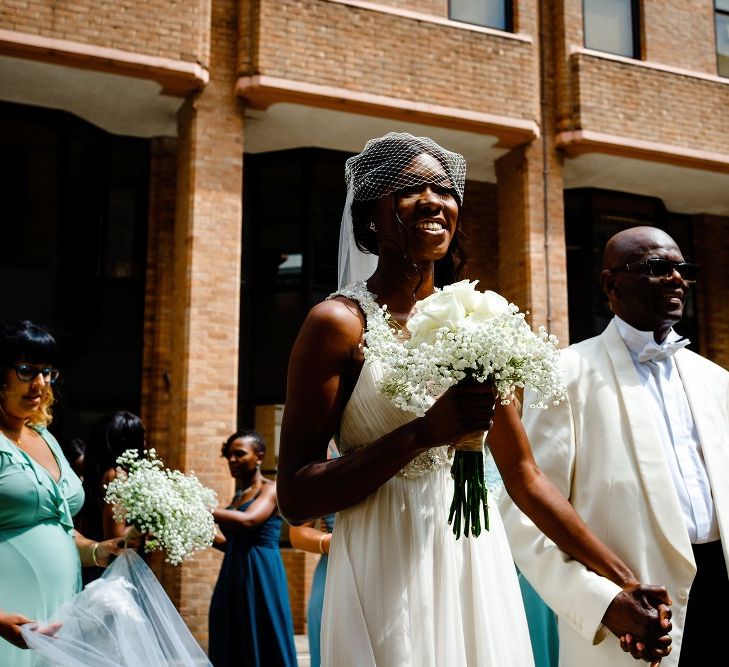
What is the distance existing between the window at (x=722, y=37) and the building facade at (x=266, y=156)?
4 centimetres

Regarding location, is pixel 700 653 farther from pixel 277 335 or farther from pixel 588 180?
pixel 588 180

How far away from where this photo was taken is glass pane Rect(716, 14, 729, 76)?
15586 mm

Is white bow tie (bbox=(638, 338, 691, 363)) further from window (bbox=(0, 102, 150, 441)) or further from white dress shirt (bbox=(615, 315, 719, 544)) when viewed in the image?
window (bbox=(0, 102, 150, 441))

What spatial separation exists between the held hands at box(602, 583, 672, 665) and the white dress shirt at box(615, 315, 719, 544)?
56cm

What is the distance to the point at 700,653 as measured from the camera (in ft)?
11.0

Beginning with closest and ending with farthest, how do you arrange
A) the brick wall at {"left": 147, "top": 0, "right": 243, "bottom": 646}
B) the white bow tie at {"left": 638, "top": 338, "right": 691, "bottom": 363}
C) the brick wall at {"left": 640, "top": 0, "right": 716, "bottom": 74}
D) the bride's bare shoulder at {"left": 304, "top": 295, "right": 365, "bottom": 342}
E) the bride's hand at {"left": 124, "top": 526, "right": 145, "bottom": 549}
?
1. the bride's bare shoulder at {"left": 304, "top": 295, "right": 365, "bottom": 342}
2. the white bow tie at {"left": 638, "top": 338, "right": 691, "bottom": 363}
3. the bride's hand at {"left": 124, "top": 526, "right": 145, "bottom": 549}
4. the brick wall at {"left": 147, "top": 0, "right": 243, "bottom": 646}
5. the brick wall at {"left": 640, "top": 0, "right": 716, "bottom": 74}

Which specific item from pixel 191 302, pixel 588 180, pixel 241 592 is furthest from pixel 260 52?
pixel 241 592

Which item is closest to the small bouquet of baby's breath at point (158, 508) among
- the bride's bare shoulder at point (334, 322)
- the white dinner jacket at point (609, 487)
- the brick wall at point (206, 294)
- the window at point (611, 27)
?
the white dinner jacket at point (609, 487)

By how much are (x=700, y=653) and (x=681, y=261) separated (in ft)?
4.76

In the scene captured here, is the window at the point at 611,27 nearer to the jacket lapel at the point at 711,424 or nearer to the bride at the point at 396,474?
the jacket lapel at the point at 711,424

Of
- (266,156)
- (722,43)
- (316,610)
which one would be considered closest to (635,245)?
(316,610)

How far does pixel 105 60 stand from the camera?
11.1 meters

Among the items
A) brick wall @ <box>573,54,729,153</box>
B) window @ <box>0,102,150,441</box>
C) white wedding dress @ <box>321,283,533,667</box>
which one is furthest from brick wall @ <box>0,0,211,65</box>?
white wedding dress @ <box>321,283,533,667</box>

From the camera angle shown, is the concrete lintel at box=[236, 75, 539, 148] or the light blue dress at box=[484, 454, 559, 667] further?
the concrete lintel at box=[236, 75, 539, 148]
